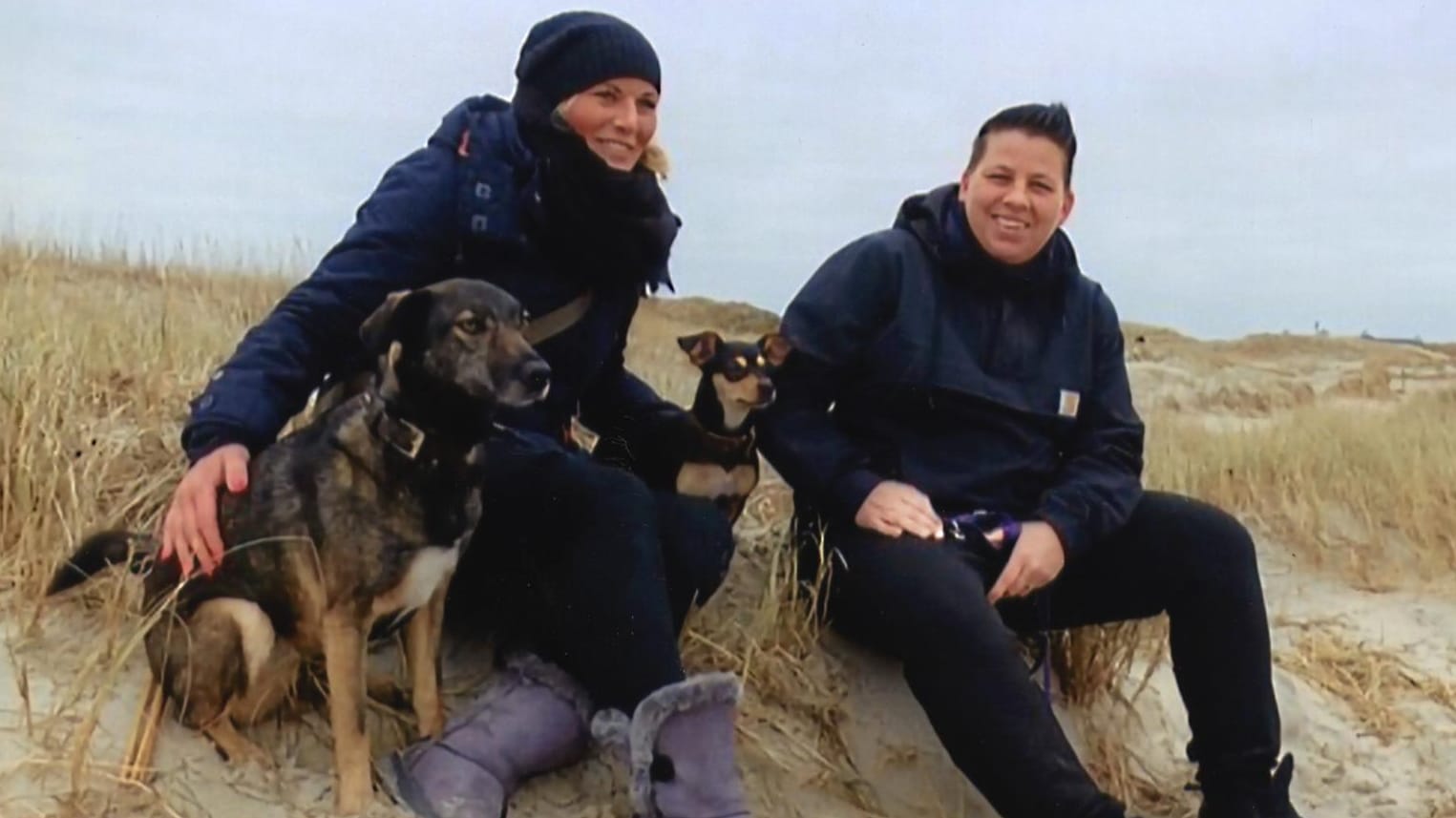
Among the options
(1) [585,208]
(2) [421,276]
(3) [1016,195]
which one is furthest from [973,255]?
(2) [421,276]

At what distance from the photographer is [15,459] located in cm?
362

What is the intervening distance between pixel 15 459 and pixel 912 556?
2278 mm

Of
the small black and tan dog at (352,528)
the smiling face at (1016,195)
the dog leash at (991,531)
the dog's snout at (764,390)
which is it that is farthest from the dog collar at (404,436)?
the dog's snout at (764,390)

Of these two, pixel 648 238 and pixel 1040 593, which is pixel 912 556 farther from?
pixel 648 238

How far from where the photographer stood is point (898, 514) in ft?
10.9

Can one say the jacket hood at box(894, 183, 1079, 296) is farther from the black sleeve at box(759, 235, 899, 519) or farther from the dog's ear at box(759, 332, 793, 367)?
the dog's ear at box(759, 332, 793, 367)

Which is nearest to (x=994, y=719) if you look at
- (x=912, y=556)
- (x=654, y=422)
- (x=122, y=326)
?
(x=912, y=556)

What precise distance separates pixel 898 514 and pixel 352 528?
49.3 inches

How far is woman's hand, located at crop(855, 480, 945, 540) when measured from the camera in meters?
3.32

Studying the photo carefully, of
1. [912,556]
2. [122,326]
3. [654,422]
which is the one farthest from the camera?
[122,326]

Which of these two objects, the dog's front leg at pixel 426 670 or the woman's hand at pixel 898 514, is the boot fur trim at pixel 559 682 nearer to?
the dog's front leg at pixel 426 670

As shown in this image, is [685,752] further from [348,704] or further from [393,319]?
[393,319]

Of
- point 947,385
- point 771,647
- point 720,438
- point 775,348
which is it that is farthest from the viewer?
point 720,438

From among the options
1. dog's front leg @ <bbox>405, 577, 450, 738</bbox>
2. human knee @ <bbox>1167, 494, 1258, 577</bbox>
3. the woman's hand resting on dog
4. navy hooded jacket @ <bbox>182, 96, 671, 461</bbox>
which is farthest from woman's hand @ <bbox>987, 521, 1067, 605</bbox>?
the woman's hand resting on dog
